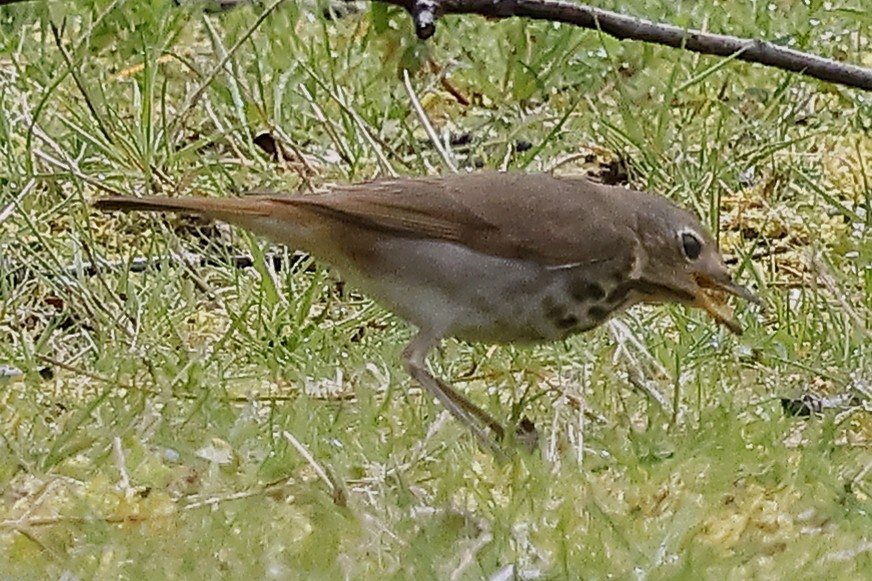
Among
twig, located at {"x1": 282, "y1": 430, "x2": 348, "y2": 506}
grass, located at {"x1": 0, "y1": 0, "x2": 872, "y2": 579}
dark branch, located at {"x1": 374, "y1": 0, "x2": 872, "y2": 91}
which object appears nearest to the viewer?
grass, located at {"x1": 0, "y1": 0, "x2": 872, "y2": 579}

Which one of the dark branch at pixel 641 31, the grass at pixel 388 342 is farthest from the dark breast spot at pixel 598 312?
the dark branch at pixel 641 31

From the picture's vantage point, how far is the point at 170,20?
16.8 ft

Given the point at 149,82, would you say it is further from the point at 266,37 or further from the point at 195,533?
the point at 195,533

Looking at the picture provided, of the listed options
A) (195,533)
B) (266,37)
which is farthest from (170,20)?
(195,533)

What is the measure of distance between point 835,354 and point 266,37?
2179 mm

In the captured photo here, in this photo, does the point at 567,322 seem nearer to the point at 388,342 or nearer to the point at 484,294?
the point at 484,294

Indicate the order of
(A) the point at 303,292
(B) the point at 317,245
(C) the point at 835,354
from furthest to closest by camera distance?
1. (A) the point at 303,292
2. (C) the point at 835,354
3. (B) the point at 317,245

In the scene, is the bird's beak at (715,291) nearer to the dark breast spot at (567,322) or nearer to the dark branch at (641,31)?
the dark breast spot at (567,322)

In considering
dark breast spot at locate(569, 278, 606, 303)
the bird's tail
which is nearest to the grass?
dark breast spot at locate(569, 278, 606, 303)

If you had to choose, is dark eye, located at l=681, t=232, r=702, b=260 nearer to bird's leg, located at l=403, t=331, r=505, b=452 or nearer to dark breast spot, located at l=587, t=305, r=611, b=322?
dark breast spot, located at l=587, t=305, r=611, b=322

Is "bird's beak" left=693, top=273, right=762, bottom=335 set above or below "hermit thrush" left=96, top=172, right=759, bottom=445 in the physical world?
below

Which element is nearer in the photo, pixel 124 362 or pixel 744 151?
pixel 124 362

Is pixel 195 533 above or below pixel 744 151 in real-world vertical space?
above

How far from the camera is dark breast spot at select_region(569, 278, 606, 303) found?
3.43 m
